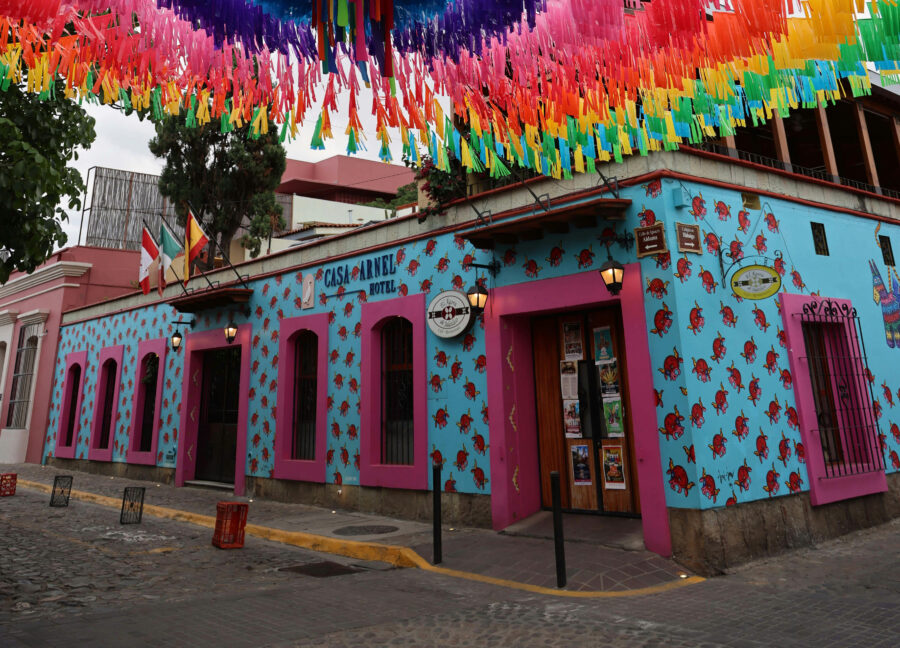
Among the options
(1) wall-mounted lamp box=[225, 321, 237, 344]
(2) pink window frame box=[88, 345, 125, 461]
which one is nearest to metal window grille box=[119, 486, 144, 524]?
(1) wall-mounted lamp box=[225, 321, 237, 344]

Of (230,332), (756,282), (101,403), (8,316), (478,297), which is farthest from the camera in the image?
(8,316)

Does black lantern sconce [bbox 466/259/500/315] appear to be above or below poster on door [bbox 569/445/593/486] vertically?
above

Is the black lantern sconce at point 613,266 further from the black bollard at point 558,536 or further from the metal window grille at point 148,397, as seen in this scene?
the metal window grille at point 148,397

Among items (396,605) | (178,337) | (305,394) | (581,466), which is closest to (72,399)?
(178,337)

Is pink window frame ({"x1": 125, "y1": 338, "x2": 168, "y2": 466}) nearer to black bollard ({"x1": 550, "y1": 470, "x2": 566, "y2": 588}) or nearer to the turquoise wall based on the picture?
the turquoise wall

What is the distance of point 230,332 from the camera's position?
507 inches

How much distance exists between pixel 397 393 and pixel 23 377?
61.8 ft

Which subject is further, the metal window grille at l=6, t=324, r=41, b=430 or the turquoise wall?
the metal window grille at l=6, t=324, r=41, b=430

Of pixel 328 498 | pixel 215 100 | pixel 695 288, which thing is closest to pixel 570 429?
pixel 695 288

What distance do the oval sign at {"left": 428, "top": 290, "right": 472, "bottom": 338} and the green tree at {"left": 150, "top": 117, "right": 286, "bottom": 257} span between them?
1256 centimetres

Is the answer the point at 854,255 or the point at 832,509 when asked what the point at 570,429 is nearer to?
the point at 832,509

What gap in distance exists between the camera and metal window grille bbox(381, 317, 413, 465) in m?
9.86

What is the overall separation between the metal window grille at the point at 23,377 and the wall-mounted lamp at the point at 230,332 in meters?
12.9

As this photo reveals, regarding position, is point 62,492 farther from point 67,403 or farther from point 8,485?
point 67,403
